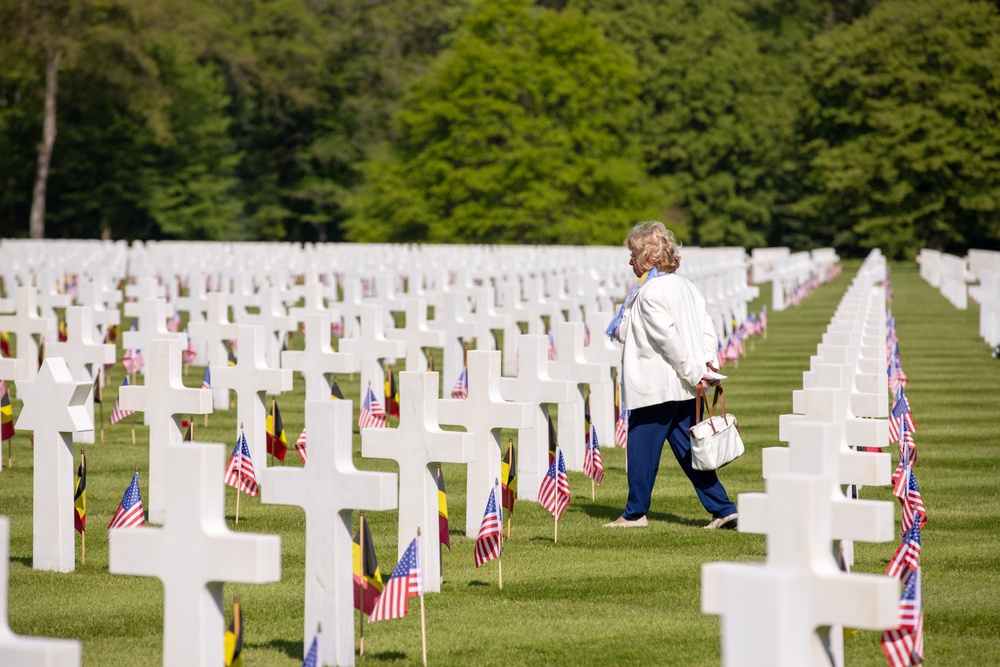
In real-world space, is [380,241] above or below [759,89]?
below

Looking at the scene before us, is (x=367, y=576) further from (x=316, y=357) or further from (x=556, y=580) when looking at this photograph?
(x=316, y=357)

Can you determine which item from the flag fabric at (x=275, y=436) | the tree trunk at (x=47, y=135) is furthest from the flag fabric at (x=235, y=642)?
the tree trunk at (x=47, y=135)

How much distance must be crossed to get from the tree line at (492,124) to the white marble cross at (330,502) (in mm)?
53161

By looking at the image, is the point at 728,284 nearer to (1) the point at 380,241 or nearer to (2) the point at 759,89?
(1) the point at 380,241

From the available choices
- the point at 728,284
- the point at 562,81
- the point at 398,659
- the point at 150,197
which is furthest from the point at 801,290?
the point at 150,197

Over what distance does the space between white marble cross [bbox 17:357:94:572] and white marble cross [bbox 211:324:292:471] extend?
1.65 metres

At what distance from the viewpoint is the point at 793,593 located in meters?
3.26

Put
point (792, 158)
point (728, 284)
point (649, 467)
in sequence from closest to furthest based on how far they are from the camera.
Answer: point (649, 467) → point (728, 284) → point (792, 158)

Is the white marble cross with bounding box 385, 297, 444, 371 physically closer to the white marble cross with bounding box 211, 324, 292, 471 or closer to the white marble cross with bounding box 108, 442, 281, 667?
the white marble cross with bounding box 211, 324, 292, 471

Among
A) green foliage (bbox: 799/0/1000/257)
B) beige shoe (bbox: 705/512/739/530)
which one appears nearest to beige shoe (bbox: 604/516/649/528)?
beige shoe (bbox: 705/512/739/530)

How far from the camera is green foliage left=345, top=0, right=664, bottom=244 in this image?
61281 mm

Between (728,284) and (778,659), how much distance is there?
64.9 feet

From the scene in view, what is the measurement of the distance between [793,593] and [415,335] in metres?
8.56

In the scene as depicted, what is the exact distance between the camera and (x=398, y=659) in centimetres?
556
